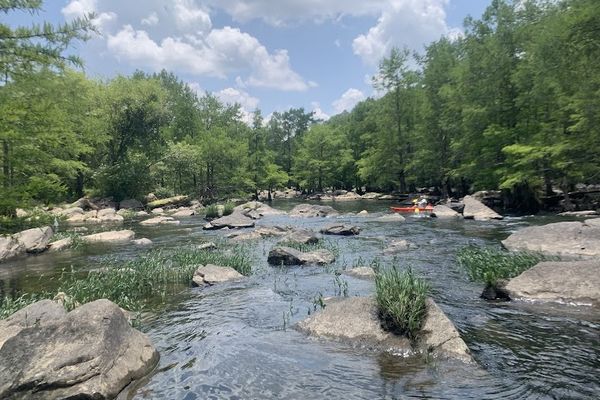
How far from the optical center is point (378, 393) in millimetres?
6328

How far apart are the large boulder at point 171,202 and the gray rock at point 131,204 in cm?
106

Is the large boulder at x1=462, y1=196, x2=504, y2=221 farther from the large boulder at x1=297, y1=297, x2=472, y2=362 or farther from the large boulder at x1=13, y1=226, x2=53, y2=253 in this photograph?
the large boulder at x1=13, y1=226, x2=53, y2=253

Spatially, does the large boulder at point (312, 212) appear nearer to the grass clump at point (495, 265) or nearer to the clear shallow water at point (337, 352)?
the grass clump at point (495, 265)

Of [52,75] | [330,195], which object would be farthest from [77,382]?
[330,195]

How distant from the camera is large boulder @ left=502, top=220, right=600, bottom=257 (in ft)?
49.7

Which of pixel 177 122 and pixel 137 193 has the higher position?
pixel 177 122

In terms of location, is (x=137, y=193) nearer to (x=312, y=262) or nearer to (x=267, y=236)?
(x=267, y=236)

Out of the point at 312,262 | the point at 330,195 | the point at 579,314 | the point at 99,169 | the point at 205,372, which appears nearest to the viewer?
the point at 205,372

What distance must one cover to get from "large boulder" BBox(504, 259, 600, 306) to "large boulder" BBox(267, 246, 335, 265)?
22.6ft

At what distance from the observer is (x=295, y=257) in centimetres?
1634

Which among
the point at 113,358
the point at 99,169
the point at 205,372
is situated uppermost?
the point at 99,169

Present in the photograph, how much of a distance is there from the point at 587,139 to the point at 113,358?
1059 inches

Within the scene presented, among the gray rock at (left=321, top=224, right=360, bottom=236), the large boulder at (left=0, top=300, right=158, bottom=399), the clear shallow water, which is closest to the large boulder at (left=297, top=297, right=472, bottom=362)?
the clear shallow water

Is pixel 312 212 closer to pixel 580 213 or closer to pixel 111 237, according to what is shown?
pixel 111 237
